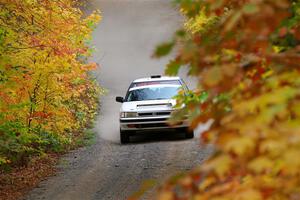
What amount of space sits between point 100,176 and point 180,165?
182cm

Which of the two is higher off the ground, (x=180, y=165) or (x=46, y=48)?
(x=46, y=48)

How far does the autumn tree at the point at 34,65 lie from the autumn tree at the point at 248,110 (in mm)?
7793

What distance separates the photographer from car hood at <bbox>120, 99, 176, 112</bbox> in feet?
53.9

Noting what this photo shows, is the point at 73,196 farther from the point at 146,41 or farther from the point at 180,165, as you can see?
the point at 146,41

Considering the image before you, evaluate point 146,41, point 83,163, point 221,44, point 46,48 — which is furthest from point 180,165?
point 146,41

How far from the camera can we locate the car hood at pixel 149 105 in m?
16.4

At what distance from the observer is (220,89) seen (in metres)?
2.88

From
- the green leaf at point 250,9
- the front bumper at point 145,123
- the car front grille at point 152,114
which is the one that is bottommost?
the front bumper at point 145,123

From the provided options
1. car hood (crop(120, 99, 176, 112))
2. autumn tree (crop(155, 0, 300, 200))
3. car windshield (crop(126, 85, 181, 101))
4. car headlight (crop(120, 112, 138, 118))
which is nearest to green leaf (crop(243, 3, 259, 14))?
autumn tree (crop(155, 0, 300, 200))

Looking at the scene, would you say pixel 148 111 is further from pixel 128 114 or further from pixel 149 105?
pixel 128 114

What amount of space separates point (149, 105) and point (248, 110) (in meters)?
14.0

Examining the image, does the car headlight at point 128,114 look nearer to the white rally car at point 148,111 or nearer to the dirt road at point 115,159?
the white rally car at point 148,111

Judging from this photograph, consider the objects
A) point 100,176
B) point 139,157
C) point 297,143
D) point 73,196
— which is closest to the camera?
point 297,143

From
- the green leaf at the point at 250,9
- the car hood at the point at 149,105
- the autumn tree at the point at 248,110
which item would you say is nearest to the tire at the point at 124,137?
the car hood at the point at 149,105
